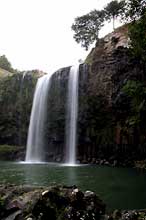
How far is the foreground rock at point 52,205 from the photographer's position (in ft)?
36.8

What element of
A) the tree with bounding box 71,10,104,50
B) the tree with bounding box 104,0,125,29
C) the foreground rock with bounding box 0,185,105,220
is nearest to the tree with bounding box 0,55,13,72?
the tree with bounding box 71,10,104,50

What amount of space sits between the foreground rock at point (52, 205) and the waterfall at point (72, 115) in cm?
3527

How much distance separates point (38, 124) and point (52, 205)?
42669 mm

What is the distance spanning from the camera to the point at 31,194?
1238 cm

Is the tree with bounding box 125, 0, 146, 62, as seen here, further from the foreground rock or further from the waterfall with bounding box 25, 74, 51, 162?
the waterfall with bounding box 25, 74, 51, 162

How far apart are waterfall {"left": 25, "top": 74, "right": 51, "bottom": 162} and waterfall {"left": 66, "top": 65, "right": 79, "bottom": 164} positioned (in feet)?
15.0

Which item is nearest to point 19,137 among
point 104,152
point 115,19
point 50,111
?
point 50,111

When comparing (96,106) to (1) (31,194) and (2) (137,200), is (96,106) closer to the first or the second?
(2) (137,200)

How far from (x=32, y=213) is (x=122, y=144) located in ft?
111

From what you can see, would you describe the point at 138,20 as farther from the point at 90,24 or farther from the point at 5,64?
the point at 5,64

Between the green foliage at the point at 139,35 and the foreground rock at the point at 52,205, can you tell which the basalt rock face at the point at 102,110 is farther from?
the foreground rock at the point at 52,205

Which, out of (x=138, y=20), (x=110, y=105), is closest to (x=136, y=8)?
(x=138, y=20)

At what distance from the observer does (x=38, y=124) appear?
177 feet

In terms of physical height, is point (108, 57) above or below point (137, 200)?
above
